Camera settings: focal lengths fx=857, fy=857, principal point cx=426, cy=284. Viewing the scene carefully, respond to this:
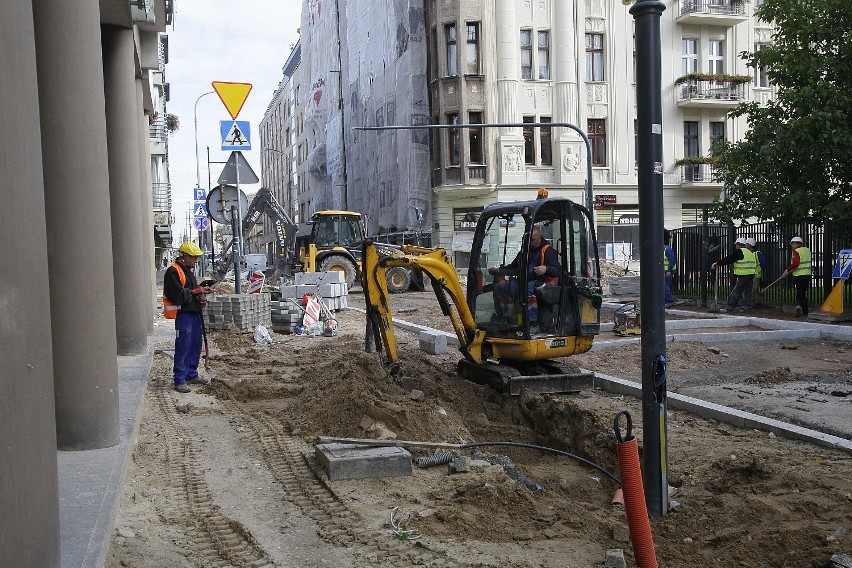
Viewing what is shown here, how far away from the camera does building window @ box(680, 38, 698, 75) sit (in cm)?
3934

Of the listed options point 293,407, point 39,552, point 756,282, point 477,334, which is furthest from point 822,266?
point 39,552

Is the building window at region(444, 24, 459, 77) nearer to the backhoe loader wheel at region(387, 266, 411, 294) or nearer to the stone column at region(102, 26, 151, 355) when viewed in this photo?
the backhoe loader wheel at region(387, 266, 411, 294)

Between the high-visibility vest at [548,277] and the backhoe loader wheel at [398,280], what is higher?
the high-visibility vest at [548,277]

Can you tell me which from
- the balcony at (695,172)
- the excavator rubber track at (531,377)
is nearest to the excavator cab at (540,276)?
the excavator rubber track at (531,377)

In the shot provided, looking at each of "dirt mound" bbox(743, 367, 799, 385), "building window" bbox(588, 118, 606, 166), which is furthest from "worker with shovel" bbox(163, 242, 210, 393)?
"building window" bbox(588, 118, 606, 166)

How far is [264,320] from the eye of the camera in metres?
17.0

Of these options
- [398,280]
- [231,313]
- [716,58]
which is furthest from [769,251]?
[716,58]

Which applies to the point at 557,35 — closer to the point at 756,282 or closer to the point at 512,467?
the point at 756,282

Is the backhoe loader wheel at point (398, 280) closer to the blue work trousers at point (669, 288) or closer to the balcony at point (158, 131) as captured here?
the blue work trousers at point (669, 288)

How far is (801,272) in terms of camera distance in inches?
721

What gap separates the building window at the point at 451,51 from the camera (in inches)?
1454

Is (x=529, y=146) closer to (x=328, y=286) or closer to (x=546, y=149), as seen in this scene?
(x=546, y=149)

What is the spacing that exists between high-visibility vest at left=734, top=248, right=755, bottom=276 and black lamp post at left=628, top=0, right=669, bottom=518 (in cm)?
1557

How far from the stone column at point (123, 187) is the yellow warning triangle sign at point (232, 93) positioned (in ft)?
3.94
